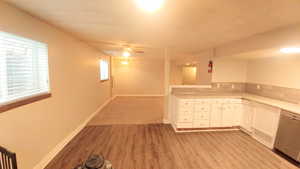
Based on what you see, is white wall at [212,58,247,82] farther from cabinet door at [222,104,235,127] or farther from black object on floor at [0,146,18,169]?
black object on floor at [0,146,18,169]

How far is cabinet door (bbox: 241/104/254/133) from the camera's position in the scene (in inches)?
124

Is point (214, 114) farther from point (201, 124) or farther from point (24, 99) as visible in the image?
point (24, 99)

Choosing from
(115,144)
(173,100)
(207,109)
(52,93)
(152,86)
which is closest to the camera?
(52,93)

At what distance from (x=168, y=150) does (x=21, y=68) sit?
2.67m

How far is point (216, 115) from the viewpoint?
3373 millimetres

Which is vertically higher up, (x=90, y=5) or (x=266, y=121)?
(x=90, y=5)

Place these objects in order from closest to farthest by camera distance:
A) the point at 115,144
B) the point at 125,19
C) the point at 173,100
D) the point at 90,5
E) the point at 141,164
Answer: the point at 90,5
the point at 125,19
the point at 141,164
the point at 115,144
the point at 173,100

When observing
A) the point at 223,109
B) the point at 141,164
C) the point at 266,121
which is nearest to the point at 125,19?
the point at 141,164

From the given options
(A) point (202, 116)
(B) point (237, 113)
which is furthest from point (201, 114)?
(B) point (237, 113)

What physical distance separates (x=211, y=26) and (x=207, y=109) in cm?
205

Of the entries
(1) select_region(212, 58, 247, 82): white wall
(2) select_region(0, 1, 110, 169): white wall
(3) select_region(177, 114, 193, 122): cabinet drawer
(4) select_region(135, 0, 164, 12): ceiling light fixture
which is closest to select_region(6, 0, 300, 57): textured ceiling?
(4) select_region(135, 0, 164, 12): ceiling light fixture

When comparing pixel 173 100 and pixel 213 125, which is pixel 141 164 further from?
pixel 213 125

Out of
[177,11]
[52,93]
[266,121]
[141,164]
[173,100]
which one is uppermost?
[177,11]

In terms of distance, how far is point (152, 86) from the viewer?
791 cm
